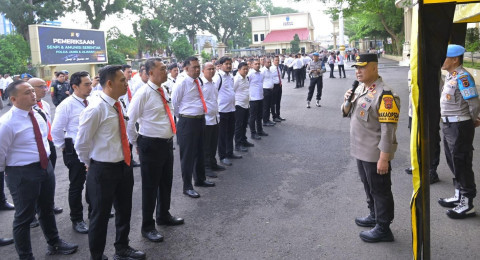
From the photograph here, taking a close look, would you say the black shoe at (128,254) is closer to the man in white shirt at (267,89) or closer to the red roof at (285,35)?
the man in white shirt at (267,89)

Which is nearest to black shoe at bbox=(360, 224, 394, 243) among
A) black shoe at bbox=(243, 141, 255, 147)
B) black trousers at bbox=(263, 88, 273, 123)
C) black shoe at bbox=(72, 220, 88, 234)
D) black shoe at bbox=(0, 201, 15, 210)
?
black shoe at bbox=(72, 220, 88, 234)

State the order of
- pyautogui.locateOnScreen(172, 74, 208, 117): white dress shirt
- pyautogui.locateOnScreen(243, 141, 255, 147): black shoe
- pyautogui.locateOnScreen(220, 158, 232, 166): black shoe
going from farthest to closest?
pyautogui.locateOnScreen(243, 141, 255, 147): black shoe
pyautogui.locateOnScreen(220, 158, 232, 166): black shoe
pyautogui.locateOnScreen(172, 74, 208, 117): white dress shirt

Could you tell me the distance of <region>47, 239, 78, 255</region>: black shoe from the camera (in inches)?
165

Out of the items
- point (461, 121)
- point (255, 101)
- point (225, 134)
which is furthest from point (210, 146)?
point (461, 121)

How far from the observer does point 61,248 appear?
165 inches

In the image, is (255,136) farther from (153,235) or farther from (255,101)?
(153,235)

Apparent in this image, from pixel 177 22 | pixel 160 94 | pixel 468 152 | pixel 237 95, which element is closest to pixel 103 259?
pixel 160 94

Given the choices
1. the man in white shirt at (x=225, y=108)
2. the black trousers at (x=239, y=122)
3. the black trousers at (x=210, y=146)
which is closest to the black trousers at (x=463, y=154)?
the black trousers at (x=210, y=146)

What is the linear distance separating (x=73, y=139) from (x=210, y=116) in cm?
237

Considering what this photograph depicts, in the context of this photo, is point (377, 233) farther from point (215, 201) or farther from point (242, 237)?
point (215, 201)

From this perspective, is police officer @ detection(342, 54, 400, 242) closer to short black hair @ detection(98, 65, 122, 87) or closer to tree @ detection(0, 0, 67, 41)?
short black hair @ detection(98, 65, 122, 87)

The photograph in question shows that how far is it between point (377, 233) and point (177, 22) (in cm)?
5837

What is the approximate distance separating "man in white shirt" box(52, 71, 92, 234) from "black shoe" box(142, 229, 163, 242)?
2.94 feet

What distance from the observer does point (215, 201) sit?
18.3 feet
